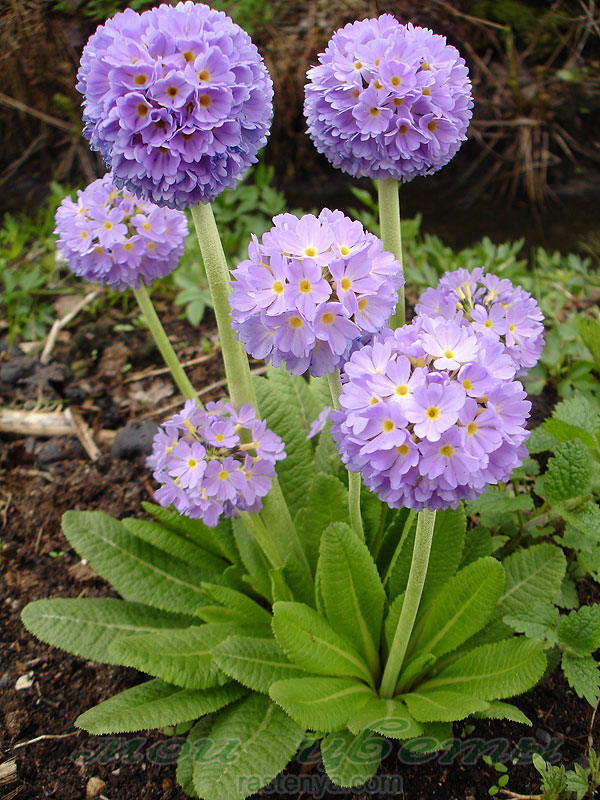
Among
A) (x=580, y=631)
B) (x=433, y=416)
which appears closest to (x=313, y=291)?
(x=433, y=416)

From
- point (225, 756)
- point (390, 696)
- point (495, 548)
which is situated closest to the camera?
point (225, 756)

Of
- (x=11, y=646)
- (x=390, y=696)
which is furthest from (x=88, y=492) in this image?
(x=390, y=696)

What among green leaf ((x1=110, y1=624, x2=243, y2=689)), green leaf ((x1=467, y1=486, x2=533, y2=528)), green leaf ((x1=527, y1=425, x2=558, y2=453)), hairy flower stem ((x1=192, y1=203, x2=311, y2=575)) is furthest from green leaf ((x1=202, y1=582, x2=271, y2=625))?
green leaf ((x1=527, y1=425, x2=558, y2=453))

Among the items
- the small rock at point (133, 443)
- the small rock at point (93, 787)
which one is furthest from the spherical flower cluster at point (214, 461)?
the small rock at point (133, 443)

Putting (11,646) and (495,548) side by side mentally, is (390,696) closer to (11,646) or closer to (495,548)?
(495,548)

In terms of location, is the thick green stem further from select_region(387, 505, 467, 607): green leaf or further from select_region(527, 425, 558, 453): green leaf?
select_region(527, 425, 558, 453): green leaf

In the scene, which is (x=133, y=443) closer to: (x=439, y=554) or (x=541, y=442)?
(x=439, y=554)
